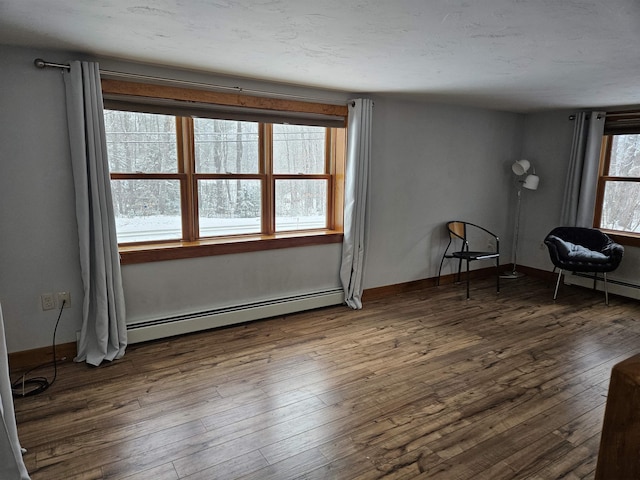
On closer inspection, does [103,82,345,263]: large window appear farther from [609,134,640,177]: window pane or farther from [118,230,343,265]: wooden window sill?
[609,134,640,177]: window pane

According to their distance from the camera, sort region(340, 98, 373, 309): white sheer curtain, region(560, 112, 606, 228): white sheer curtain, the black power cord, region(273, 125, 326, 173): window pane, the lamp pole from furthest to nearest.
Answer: the lamp pole
region(560, 112, 606, 228): white sheer curtain
region(340, 98, 373, 309): white sheer curtain
region(273, 125, 326, 173): window pane
the black power cord

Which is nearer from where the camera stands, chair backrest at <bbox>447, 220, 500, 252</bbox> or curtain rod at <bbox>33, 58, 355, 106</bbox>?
curtain rod at <bbox>33, 58, 355, 106</bbox>

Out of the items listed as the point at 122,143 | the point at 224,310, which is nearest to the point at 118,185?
the point at 122,143

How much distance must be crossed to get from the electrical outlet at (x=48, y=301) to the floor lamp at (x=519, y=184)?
Result: 16.3ft

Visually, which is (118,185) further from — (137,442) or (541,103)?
(541,103)

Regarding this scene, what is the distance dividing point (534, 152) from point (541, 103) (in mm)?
1059

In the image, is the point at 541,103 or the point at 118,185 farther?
the point at 541,103

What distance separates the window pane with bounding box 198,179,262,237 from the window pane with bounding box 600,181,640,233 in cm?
403

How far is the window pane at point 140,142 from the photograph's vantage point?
10.2ft

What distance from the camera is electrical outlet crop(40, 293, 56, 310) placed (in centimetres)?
286

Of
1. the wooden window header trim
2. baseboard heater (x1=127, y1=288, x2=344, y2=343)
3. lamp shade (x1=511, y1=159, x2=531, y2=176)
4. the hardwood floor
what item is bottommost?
the hardwood floor

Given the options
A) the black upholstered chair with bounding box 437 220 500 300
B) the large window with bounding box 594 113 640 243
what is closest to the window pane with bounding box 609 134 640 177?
the large window with bounding box 594 113 640 243

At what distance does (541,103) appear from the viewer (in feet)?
14.5

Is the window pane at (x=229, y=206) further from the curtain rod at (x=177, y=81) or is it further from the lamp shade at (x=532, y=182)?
the lamp shade at (x=532, y=182)
